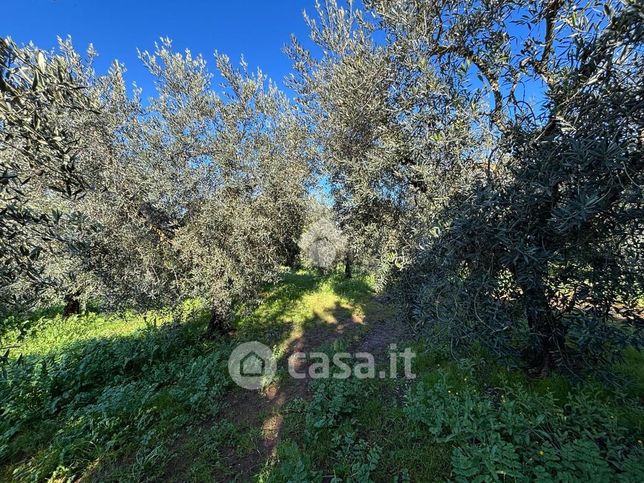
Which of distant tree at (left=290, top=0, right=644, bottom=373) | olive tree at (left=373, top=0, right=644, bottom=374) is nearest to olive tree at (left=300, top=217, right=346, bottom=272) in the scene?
distant tree at (left=290, top=0, right=644, bottom=373)

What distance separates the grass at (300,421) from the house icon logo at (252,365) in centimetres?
23

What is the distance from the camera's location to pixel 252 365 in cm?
729

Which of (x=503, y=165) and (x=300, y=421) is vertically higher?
(x=503, y=165)

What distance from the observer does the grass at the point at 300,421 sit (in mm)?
3133

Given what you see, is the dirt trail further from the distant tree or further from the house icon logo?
the distant tree

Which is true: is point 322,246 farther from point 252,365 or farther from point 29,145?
point 29,145

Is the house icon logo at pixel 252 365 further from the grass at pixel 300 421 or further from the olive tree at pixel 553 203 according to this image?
the olive tree at pixel 553 203

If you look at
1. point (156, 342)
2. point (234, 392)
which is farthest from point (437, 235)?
point (156, 342)

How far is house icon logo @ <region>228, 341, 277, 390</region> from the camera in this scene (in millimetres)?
6613

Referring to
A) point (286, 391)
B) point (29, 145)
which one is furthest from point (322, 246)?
point (29, 145)

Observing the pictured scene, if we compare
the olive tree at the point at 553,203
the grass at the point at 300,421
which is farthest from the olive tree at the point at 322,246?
the olive tree at the point at 553,203

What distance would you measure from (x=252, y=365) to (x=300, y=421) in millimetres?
2717

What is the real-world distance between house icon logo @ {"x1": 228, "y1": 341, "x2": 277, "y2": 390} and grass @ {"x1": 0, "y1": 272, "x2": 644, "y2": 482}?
0.75ft

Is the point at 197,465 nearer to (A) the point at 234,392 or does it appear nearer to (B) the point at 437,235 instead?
(A) the point at 234,392
